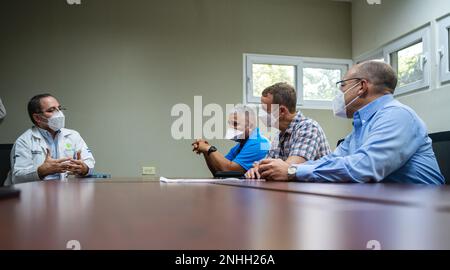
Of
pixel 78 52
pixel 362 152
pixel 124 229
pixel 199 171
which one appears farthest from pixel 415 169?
pixel 78 52

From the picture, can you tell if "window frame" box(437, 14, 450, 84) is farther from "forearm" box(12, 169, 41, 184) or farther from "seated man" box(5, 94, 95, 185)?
Answer: "forearm" box(12, 169, 41, 184)

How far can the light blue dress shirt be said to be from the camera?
4.31ft

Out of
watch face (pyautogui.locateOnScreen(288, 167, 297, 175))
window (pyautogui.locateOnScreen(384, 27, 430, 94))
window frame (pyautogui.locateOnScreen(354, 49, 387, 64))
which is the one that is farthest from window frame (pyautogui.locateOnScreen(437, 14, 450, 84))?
watch face (pyautogui.locateOnScreen(288, 167, 297, 175))

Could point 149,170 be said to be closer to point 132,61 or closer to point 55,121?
point 132,61

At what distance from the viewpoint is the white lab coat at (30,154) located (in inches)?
94.9

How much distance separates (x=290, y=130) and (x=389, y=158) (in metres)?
0.91

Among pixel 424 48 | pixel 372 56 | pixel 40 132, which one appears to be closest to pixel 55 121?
pixel 40 132

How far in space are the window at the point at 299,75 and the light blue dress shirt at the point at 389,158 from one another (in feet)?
8.60

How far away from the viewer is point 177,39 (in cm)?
391

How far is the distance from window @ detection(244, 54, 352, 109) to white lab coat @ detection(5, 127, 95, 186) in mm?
1832

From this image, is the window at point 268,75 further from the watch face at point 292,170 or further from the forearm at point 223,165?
the watch face at point 292,170
